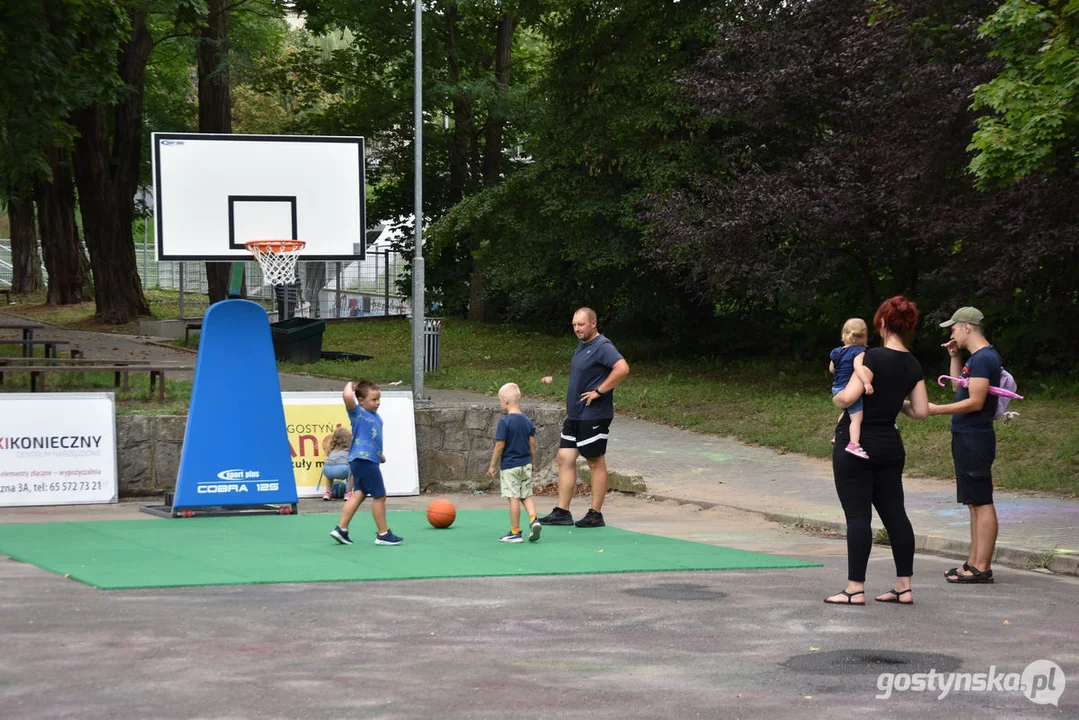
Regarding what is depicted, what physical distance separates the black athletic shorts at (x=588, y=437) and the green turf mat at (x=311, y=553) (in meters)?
0.76

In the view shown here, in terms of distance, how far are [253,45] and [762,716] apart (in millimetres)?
39983

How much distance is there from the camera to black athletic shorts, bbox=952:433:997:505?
31.1 feet

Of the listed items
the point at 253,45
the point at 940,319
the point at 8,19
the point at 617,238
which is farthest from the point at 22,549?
the point at 253,45

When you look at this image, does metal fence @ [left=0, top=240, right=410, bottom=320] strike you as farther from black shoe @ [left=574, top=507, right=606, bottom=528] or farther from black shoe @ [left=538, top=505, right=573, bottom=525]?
black shoe @ [left=574, top=507, right=606, bottom=528]

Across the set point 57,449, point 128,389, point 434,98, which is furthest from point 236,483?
point 434,98

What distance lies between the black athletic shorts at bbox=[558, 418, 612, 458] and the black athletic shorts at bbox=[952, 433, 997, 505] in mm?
3894

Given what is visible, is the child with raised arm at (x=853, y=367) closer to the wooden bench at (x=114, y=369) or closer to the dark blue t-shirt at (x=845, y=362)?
the dark blue t-shirt at (x=845, y=362)

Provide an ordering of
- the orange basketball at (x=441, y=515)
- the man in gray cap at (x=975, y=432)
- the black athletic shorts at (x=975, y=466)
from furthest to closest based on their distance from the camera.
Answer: the orange basketball at (x=441, y=515) < the black athletic shorts at (x=975, y=466) < the man in gray cap at (x=975, y=432)

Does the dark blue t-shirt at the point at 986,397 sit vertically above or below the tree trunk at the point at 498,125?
below

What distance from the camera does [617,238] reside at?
2917cm

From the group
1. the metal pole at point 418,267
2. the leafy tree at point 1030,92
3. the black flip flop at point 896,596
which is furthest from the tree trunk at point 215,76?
the black flip flop at point 896,596

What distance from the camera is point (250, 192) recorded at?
17.2 metres

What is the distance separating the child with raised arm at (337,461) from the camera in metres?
15.4

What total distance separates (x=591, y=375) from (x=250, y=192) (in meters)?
6.67
